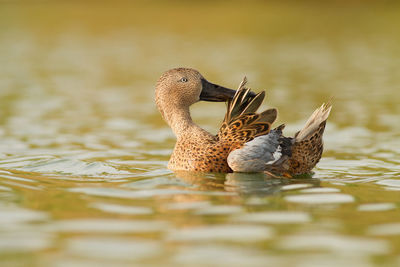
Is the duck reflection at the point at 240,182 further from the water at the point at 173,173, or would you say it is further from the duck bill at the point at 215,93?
the duck bill at the point at 215,93

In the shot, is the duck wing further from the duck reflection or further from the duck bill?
the duck bill

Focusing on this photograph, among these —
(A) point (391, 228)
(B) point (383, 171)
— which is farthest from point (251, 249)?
(B) point (383, 171)

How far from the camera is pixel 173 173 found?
7.66 m

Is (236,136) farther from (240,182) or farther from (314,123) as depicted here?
(314,123)

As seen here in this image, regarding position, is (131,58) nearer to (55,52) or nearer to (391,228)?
(55,52)

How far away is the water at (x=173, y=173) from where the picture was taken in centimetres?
487

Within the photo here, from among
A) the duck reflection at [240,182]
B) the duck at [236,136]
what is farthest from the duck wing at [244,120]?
the duck reflection at [240,182]

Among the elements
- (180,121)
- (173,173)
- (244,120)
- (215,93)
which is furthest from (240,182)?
(215,93)

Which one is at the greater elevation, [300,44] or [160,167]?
[300,44]

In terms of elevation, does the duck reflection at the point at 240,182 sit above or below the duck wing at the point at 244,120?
below

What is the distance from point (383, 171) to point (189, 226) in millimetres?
3424

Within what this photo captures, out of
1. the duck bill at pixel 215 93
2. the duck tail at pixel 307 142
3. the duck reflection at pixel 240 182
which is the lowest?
the duck reflection at pixel 240 182

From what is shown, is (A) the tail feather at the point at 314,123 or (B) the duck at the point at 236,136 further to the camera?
(A) the tail feather at the point at 314,123

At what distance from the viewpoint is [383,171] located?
808 centimetres
